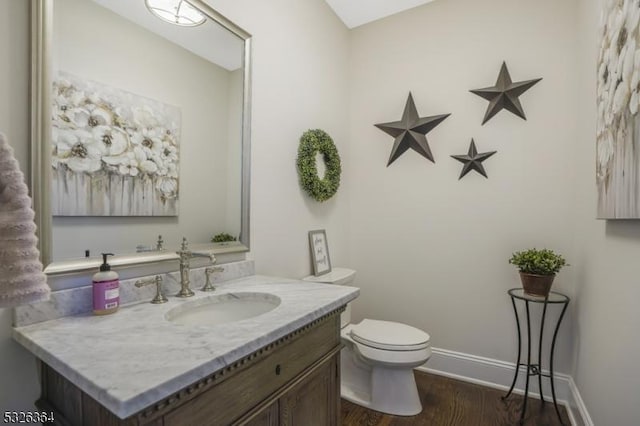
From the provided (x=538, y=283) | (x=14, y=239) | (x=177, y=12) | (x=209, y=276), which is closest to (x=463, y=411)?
(x=538, y=283)

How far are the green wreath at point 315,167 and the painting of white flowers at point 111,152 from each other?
2.76ft

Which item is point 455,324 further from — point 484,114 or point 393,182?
point 484,114

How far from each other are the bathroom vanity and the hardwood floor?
0.72 meters

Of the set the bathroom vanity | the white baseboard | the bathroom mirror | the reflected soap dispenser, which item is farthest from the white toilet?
the reflected soap dispenser

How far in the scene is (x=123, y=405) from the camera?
1.75ft

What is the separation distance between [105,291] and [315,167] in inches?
54.7

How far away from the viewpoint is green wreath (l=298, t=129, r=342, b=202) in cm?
199

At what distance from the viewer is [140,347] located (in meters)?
0.74

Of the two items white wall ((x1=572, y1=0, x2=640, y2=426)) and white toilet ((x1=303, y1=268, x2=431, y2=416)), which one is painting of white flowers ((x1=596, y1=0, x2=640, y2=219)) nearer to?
white wall ((x1=572, y1=0, x2=640, y2=426))

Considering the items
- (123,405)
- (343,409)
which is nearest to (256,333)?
(123,405)

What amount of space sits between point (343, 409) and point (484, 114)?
2092mm

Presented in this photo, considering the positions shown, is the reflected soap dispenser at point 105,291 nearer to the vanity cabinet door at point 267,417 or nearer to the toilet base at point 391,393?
the vanity cabinet door at point 267,417

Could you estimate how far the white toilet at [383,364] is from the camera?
1.72 meters

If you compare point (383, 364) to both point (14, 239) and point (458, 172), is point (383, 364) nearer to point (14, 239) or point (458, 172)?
point (458, 172)
